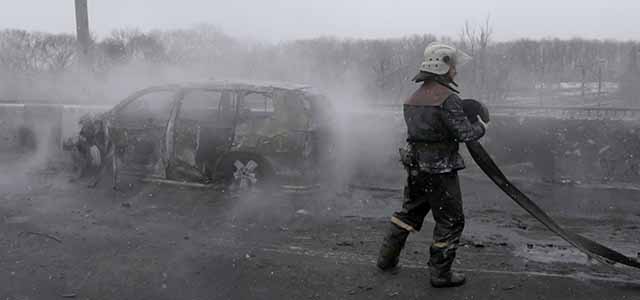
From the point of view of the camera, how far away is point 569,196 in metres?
7.60

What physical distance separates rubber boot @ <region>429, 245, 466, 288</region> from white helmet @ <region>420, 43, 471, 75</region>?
1.35m

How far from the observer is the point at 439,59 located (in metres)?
4.33

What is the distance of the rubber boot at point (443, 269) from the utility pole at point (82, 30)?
13.8 m

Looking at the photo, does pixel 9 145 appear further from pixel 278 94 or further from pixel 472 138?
pixel 472 138

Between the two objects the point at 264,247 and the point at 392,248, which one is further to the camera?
the point at 264,247

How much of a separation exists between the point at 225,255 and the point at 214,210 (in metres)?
1.66

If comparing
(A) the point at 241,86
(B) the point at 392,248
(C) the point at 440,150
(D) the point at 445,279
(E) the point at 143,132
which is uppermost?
(A) the point at 241,86

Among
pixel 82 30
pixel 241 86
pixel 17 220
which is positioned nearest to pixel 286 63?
pixel 82 30

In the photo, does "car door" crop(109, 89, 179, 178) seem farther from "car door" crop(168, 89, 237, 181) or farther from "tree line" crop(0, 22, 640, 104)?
"tree line" crop(0, 22, 640, 104)

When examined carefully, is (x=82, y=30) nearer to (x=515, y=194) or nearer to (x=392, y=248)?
(x=392, y=248)

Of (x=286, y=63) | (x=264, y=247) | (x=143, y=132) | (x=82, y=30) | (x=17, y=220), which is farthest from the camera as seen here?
(x=286, y=63)

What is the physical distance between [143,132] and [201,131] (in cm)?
91

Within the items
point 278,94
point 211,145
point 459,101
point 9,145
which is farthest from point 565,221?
point 9,145

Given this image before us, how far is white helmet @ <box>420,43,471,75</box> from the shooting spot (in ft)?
14.1
